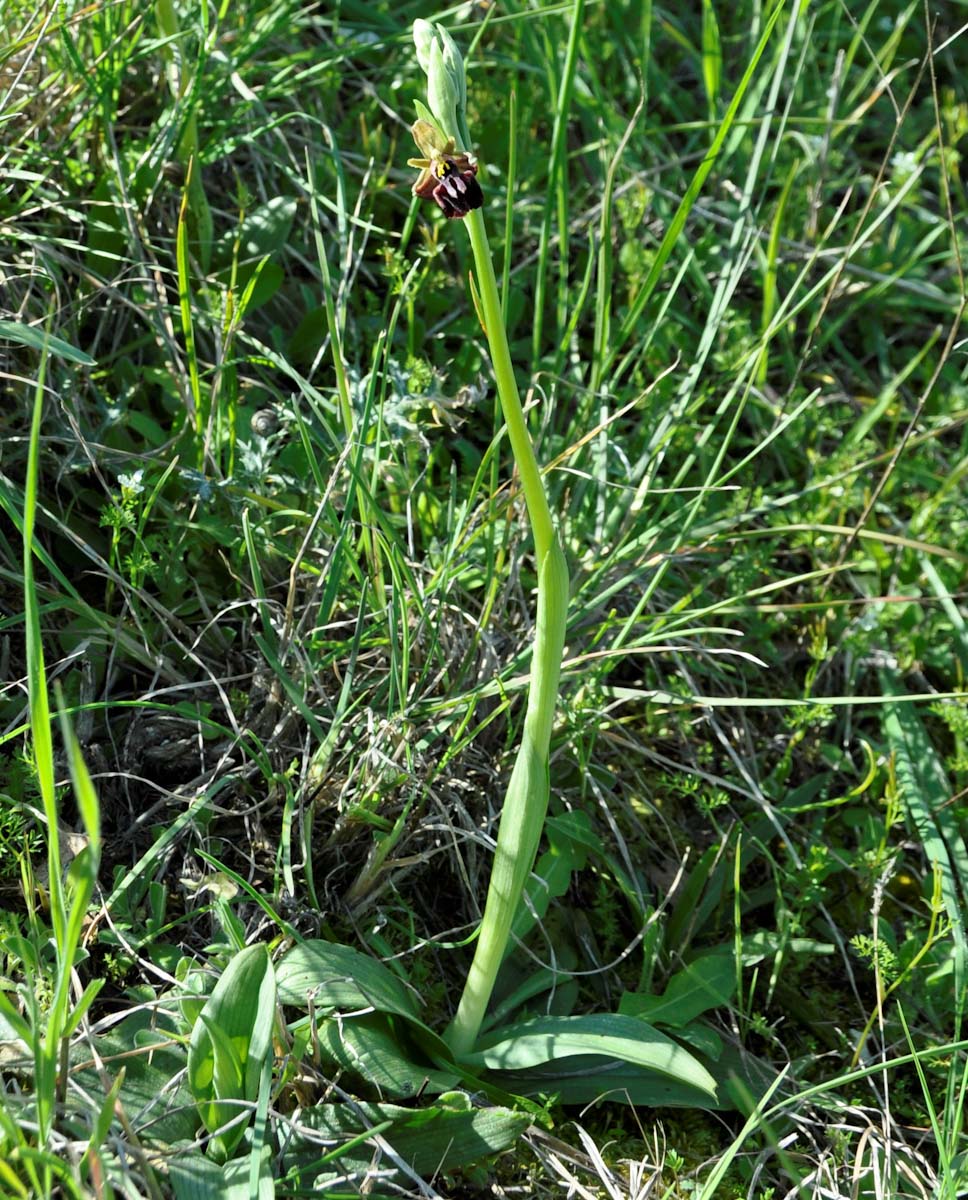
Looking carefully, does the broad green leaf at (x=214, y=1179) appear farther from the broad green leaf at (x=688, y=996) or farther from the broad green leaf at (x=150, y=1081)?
the broad green leaf at (x=688, y=996)

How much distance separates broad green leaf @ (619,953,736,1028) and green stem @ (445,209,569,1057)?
0.25 m

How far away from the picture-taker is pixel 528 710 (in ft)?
4.83

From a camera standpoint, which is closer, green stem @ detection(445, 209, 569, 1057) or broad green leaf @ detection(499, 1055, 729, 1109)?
green stem @ detection(445, 209, 569, 1057)

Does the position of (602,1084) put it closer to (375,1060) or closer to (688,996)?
(688,996)

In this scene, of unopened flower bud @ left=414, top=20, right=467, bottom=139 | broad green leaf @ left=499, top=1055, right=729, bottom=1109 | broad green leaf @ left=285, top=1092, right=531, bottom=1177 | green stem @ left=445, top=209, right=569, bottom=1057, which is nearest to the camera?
unopened flower bud @ left=414, top=20, right=467, bottom=139

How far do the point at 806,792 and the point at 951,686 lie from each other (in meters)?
0.42

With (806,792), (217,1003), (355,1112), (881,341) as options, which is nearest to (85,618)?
(217,1003)

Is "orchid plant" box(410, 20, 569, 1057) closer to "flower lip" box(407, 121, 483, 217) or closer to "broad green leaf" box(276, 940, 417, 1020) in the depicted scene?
"flower lip" box(407, 121, 483, 217)

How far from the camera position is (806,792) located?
210 centimetres

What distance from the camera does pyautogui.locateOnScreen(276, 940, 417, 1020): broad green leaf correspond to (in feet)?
4.98

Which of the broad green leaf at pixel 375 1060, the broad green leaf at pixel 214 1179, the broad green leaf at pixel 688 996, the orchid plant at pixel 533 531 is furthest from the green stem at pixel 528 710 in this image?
the broad green leaf at pixel 214 1179

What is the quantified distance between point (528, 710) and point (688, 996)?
595 mm

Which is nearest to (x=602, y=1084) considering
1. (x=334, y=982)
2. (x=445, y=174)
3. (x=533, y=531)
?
(x=334, y=982)

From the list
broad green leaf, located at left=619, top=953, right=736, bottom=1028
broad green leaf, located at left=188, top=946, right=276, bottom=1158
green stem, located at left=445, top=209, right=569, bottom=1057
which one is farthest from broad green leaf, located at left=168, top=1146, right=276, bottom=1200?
broad green leaf, located at left=619, top=953, right=736, bottom=1028
